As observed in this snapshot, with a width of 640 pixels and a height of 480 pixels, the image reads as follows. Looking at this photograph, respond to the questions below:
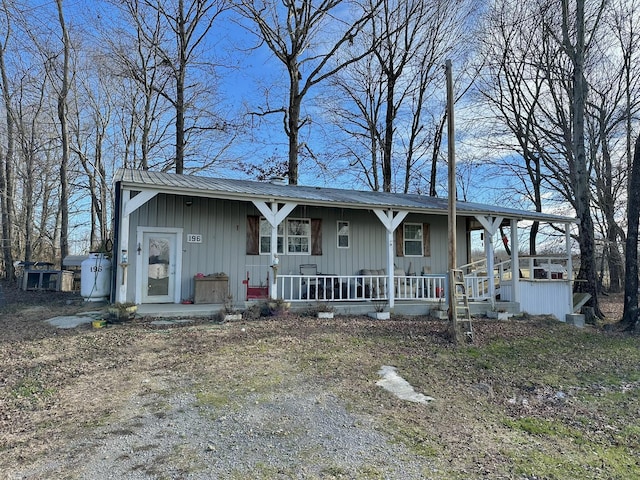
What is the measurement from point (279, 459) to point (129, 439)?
→ 1274 mm

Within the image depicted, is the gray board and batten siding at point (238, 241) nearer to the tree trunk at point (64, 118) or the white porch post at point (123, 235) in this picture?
the white porch post at point (123, 235)

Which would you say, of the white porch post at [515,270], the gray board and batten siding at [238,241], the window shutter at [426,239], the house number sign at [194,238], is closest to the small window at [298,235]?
the gray board and batten siding at [238,241]

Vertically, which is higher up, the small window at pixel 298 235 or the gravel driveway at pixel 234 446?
the small window at pixel 298 235

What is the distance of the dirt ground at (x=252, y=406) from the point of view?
2.89m

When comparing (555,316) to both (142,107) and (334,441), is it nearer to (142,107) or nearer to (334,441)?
(334,441)

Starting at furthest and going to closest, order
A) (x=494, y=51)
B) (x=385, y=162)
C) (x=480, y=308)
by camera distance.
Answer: (x=385, y=162) → (x=494, y=51) → (x=480, y=308)

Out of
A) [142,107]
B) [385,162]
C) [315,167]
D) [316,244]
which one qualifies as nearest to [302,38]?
[315,167]

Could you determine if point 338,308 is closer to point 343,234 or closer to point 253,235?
point 343,234

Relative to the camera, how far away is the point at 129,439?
3191mm

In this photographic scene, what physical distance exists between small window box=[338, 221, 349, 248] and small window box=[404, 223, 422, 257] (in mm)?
1938

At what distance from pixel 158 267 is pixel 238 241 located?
2025mm

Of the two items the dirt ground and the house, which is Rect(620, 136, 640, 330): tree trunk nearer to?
the house

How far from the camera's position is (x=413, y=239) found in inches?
477

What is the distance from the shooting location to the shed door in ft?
30.5
